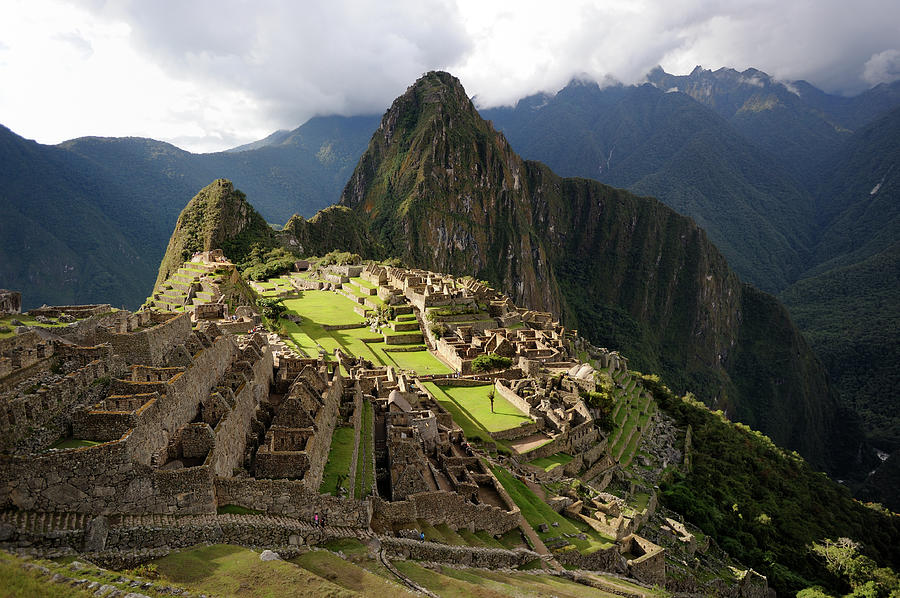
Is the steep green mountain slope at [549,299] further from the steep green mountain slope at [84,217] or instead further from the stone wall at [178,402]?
the stone wall at [178,402]

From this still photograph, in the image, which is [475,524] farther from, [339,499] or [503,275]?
[503,275]

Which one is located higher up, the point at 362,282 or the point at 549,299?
the point at 362,282

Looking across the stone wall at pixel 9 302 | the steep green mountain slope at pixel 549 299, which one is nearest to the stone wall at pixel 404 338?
the stone wall at pixel 9 302

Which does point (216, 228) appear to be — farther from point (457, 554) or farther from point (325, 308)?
point (457, 554)

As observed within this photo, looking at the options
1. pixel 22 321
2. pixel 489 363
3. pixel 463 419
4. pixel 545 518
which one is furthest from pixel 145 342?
pixel 489 363

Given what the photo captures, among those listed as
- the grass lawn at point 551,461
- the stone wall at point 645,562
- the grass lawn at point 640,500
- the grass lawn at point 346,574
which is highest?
the grass lawn at point 346,574

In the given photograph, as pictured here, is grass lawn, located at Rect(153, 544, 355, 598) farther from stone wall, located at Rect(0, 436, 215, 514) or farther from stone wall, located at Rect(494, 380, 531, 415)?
stone wall, located at Rect(494, 380, 531, 415)
